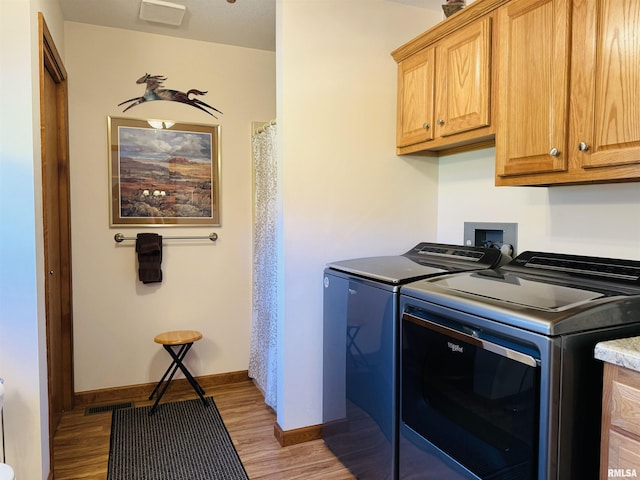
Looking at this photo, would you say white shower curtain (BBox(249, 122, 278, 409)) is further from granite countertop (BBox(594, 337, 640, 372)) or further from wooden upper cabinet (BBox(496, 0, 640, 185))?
granite countertop (BBox(594, 337, 640, 372))

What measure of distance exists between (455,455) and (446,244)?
4.28 feet

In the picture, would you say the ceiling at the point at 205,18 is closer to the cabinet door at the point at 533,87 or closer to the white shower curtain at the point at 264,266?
the white shower curtain at the point at 264,266

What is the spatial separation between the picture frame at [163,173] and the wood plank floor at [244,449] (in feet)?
4.29

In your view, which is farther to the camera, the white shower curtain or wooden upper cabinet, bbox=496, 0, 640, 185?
the white shower curtain

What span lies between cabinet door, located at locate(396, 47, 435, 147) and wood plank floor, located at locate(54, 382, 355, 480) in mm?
1807

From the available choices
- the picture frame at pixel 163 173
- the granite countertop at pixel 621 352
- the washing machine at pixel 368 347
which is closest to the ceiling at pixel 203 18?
the picture frame at pixel 163 173

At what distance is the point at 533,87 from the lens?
5.56 ft

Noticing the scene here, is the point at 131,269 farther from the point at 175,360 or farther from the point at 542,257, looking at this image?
the point at 542,257

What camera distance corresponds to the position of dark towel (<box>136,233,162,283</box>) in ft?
10.0

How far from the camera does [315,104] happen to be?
96.7 inches

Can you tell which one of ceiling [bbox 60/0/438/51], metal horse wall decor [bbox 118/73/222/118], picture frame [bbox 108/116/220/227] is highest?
ceiling [bbox 60/0/438/51]

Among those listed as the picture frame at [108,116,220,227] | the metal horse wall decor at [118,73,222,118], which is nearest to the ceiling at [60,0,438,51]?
the metal horse wall decor at [118,73,222,118]

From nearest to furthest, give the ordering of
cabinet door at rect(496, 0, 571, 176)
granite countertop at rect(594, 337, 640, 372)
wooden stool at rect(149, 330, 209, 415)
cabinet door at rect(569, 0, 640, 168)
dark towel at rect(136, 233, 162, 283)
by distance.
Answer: granite countertop at rect(594, 337, 640, 372)
cabinet door at rect(569, 0, 640, 168)
cabinet door at rect(496, 0, 571, 176)
wooden stool at rect(149, 330, 209, 415)
dark towel at rect(136, 233, 162, 283)

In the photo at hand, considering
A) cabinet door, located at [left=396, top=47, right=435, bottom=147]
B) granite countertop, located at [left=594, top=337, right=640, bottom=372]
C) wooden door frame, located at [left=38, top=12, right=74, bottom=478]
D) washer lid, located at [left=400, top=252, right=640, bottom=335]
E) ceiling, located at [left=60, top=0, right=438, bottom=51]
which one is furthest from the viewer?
wooden door frame, located at [left=38, top=12, right=74, bottom=478]
